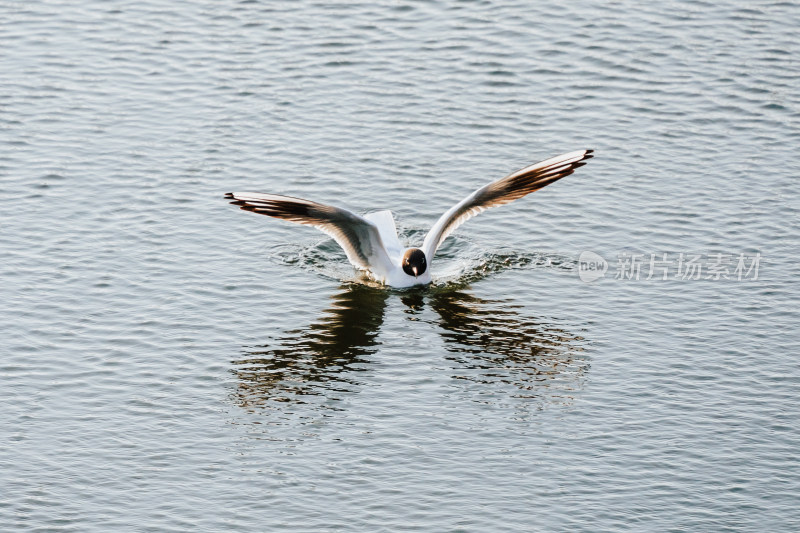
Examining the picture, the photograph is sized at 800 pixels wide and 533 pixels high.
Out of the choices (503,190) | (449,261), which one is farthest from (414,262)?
(503,190)

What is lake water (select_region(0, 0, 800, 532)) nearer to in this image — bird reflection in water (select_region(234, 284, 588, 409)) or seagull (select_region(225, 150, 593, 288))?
bird reflection in water (select_region(234, 284, 588, 409))

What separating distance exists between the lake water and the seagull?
439mm

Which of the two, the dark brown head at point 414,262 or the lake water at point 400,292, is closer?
the lake water at point 400,292

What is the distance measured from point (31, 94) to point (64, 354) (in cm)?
926

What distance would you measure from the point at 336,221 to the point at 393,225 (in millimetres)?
1365

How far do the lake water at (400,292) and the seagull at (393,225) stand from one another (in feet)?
1.44

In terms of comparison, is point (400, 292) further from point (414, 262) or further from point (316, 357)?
point (316, 357)

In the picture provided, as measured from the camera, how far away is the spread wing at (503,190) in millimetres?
20609

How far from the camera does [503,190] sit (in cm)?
2098

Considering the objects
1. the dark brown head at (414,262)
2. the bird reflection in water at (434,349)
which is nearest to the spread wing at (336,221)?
the dark brown head at (414,262)

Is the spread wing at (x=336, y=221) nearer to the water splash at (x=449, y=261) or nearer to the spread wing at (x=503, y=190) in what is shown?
the water splash at (x=449, y=261)

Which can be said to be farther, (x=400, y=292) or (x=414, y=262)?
(x=400, y=292)

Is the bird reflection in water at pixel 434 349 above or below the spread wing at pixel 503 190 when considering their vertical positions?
below

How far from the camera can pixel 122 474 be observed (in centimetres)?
1614
